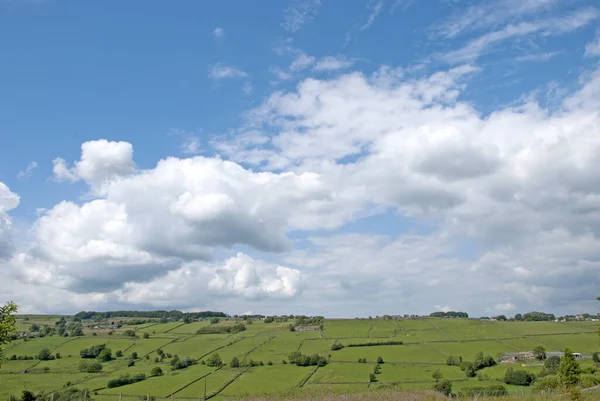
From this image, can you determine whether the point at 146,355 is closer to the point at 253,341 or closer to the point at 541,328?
the point at 253,341

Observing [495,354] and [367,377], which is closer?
[367,377]

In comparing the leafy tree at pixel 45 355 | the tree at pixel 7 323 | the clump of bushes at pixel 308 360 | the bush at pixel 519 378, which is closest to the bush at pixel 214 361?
the clump of bushes at pixel 308 360

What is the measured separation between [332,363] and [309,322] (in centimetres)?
7451

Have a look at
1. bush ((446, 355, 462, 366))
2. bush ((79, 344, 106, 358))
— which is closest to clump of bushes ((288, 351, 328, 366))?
bush ((446, 355, 462, 366))

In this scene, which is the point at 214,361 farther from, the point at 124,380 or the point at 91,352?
the point at 91,352

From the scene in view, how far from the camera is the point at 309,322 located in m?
195

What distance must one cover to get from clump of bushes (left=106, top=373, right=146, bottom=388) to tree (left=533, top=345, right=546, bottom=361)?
100048mm

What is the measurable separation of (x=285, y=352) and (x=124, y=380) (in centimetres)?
4781

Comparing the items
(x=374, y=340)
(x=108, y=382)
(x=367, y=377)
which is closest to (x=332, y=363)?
(x=367, y=377)

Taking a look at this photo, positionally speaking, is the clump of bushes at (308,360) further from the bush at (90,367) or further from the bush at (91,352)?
the bush at (91,352)

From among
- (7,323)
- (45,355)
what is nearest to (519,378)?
(7,323)

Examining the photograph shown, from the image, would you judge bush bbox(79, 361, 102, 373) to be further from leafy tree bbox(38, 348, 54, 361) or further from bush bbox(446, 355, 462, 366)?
bush bbox(446, 355, 462, 366)

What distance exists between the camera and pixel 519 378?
96312 millimetres

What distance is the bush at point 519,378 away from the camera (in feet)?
314
